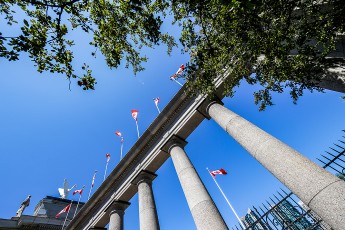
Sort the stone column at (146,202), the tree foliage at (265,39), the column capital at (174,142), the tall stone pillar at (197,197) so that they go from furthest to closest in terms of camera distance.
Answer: the column capital at (174,142) < the stone column at (146,202) < the tall stone pillar at (197,197) < the tree foliage at (265,39)

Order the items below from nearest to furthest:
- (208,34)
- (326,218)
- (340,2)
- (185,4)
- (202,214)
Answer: (326,218)
(340,2)
(202,214)
(185,4)
(208,34)

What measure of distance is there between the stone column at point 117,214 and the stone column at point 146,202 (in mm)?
3371

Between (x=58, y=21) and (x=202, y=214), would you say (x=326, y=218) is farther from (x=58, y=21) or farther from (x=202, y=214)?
(x=58, y=21)

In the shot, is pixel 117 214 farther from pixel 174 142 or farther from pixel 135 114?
pixel 135 114

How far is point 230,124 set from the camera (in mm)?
14836

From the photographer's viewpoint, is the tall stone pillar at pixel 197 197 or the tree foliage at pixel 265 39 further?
the tall stone pillar at pixel 197 197

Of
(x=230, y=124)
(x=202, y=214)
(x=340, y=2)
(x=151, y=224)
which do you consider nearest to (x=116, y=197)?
(x=151, y=224)

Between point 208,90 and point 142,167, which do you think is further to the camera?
point 142,167

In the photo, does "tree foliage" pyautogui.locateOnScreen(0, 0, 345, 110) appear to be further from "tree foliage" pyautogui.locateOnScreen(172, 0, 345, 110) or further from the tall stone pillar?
the tall stone pillar

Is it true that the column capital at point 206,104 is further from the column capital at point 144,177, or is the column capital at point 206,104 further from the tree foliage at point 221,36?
the column capital at point 144,177

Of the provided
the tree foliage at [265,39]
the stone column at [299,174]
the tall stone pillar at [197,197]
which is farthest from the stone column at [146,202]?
the tree foliage at [265,39]

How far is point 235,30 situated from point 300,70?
14.6 ft

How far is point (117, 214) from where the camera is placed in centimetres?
2294

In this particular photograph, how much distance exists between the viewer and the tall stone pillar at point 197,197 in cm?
1277
